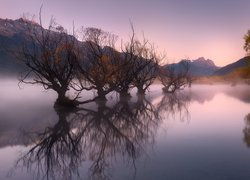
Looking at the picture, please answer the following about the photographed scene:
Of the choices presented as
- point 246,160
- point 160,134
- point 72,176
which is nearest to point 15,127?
point 160,134

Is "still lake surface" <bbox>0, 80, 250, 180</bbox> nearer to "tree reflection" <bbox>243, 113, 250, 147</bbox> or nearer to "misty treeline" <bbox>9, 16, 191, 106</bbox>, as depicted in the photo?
"tree reflection" <bbox>243, 113, 250, 147</bbox>

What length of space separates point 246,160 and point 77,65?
987 inches

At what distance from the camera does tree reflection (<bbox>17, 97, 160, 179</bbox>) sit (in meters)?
9.06

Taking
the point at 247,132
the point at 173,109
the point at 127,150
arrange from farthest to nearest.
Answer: the point at 173,109, the point at 247,132, the point at 127,150

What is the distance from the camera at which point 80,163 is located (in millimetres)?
9547

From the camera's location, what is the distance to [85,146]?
1197 cm

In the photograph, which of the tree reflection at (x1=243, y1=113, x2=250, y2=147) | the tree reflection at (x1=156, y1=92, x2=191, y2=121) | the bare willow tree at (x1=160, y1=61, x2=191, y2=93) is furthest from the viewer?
the bare willow tree at (x1=160, y1=61, x2=191, y2=93)

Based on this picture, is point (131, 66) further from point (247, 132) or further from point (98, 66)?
point (247, 132)

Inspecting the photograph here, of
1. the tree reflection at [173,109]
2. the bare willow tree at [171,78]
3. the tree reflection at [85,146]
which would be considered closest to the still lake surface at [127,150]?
the tree reflection at [85,146]

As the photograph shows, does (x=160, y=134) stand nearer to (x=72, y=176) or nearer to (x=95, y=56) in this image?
(x=72, y=176)

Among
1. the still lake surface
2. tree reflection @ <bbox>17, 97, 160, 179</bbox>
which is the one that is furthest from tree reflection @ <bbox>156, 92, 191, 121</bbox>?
tree reflection @ <bbox>17, 97, 160, 179</bbox>

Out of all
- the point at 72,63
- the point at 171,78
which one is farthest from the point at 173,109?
the point at 171,78

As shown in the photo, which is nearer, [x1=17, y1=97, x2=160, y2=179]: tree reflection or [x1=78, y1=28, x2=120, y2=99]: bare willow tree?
[x1=17, y1=97, x2=160, y2=179]: tree reflection

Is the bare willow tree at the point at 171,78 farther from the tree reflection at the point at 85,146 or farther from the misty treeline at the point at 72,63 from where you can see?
the tree reflection at the point at 85,146
